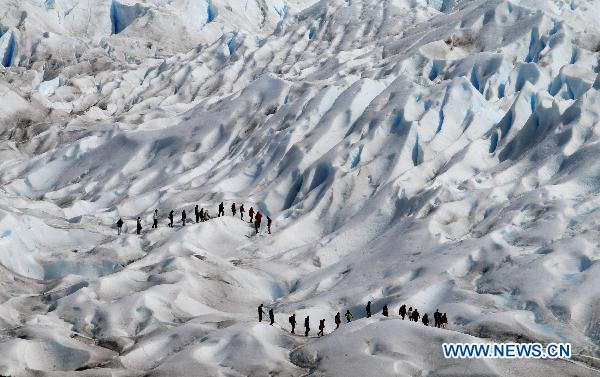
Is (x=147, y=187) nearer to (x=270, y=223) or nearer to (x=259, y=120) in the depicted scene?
(x=259, y=120)

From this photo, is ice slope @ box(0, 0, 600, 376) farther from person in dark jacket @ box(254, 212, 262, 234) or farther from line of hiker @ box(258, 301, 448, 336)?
person in dark jacket @ box(254, 212, 262, 234)

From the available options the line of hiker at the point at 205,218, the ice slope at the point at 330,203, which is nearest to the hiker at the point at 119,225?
the line of hiker at the point at 205,218

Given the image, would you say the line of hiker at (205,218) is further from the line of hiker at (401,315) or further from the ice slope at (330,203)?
the line of hiker at (401,315)

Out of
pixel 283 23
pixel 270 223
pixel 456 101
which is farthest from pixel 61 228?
pixel 283 23

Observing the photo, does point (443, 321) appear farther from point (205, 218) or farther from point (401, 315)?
point (205, 218)

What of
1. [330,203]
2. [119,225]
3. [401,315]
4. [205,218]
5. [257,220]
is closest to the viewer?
[401,315]

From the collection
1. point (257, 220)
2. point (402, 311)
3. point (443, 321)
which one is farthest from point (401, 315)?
point (257, 220)

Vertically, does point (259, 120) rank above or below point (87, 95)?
above

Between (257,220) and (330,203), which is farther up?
(257,220)

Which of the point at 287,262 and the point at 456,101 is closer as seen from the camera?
the point at 287,262
